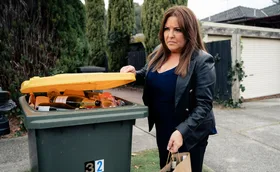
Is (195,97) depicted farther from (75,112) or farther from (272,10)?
(272,10)

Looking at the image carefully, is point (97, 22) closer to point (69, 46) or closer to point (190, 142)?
point (69, 46)

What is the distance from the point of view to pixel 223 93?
6.98m

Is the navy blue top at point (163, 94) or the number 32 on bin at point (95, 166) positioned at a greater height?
the navy blue top at point (163, 94)

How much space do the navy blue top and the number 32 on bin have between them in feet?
1.78

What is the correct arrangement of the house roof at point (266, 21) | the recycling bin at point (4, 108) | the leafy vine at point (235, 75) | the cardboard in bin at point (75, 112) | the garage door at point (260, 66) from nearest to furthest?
the cardboard in bin at point (75, 112)
the recycling bin at point (4, 108)
the leafy vine at point (235, 75)
the garage door at point (260, 66)
the house roof at point (266, 21)

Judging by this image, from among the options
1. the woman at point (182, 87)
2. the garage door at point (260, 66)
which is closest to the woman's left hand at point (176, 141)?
the woman at point (182, 87)

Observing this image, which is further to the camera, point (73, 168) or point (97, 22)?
point (97, 22)

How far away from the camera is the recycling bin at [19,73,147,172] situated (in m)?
1.49

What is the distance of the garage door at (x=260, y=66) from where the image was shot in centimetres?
786

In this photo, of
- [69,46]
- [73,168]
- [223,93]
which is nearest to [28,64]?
[69,46]

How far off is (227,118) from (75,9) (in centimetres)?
412

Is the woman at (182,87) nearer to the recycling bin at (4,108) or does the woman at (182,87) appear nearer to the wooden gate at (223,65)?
the recycling bin at (4,108)

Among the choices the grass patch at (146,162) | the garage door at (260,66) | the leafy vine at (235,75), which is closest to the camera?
the grass patch at (146,162)

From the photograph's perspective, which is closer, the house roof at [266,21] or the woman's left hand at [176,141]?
the woman's left hand at [176,141]
